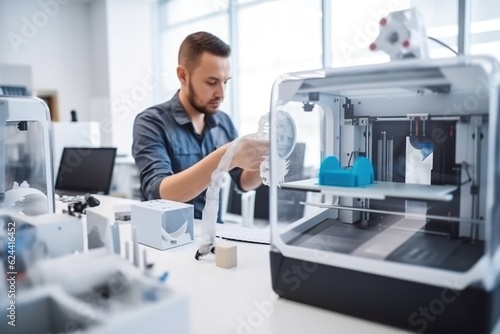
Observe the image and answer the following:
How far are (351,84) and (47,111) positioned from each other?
116 centimetres

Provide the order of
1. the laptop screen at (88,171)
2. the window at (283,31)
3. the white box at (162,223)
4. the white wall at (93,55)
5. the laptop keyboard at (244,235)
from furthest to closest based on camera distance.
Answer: the white wall at (93,55), the window at (283,31), the laptop screen at (88,171), the laptop keyboard at (244,235), the white box at (162,223)

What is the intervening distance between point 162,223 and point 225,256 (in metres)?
0.25

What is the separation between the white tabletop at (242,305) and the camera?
0.78m

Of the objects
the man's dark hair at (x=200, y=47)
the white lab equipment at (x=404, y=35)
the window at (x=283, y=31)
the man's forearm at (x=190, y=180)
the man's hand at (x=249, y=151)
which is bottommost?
the man's forearm at (x=190, y=180)

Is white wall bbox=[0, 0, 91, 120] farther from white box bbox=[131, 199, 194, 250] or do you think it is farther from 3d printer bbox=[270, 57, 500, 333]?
3d printer bbox=[270, 57, 500, 333]

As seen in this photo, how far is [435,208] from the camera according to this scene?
38.2 inches

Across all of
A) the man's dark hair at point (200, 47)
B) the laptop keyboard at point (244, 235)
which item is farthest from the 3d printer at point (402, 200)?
the man's dark hair at point (200, 47)

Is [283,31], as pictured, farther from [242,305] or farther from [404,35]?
[242,305]

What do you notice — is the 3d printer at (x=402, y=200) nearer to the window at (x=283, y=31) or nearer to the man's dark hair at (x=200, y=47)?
the man's dark hair at (x=200, y=47)

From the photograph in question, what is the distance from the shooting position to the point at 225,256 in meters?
1.10

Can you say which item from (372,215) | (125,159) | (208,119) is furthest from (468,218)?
(125,159)

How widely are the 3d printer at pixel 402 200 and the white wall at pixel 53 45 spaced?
15.6 ft

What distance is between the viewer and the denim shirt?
5.47ft

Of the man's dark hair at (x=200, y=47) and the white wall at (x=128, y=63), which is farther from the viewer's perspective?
the white wall at (x=128, y=63)
